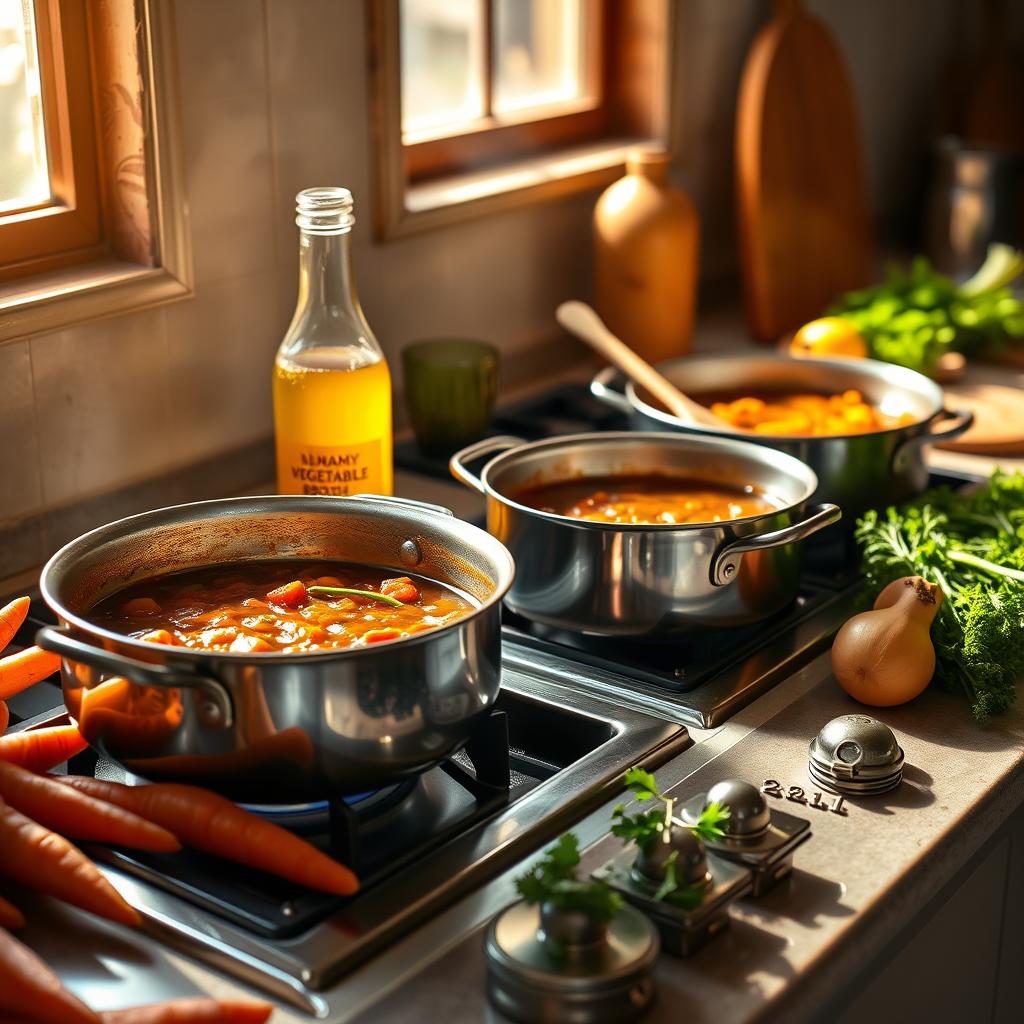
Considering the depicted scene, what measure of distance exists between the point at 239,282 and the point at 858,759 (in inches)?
33.5

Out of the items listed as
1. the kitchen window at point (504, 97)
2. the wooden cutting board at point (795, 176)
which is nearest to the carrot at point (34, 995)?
the kitchen window at point (504, 97)

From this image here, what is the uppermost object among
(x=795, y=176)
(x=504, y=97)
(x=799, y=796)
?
(x=504, y=97)

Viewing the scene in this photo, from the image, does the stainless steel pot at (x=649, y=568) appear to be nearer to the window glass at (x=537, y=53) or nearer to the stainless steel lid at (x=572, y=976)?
the stainless steel lid at (x=572, y=976)

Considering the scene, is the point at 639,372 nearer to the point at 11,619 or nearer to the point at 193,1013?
the point at 11,619

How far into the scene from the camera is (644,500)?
135 cm

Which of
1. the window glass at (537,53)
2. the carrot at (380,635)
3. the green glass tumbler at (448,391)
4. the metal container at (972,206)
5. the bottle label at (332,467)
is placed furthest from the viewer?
the metal container at (972,206)

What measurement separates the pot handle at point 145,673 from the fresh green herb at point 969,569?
60cm

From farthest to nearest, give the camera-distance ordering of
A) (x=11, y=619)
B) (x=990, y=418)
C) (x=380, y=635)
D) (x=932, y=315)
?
(x=932, y=315) < (x=990, y=418) < (x=11, y=619) < (x=380, y=635)

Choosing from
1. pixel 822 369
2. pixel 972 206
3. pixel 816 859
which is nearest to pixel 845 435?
pixel 822 369

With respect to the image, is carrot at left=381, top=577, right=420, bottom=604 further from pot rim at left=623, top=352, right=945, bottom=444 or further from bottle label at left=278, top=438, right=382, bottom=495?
pot rim at left=623, top=352, right=945, bottom=444

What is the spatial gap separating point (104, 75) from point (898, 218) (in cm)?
184

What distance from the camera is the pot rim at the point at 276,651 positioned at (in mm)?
864

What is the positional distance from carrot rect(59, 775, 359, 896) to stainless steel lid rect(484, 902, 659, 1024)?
4.9 inches

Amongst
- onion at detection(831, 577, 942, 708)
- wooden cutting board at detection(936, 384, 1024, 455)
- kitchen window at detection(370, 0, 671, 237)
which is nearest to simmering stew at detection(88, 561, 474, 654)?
onion at detection(831, 577, 942, 708)
